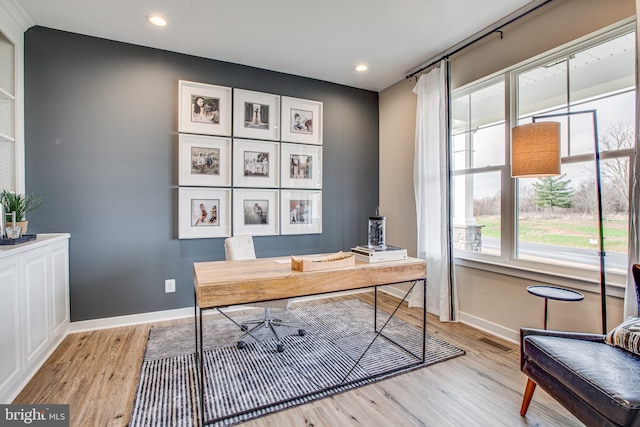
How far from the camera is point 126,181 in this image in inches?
120

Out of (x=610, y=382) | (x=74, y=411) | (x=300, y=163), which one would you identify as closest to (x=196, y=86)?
(x=300, y=163)

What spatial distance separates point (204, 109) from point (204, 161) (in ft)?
1.76

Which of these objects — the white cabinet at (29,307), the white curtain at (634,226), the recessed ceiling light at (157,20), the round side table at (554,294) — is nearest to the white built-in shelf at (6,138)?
the white cabinet at (29,307)

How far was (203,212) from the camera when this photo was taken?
10.9 ft

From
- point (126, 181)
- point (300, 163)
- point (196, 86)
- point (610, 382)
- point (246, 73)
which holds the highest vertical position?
point (246, 73)

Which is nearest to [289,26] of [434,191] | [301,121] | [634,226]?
[301,121]

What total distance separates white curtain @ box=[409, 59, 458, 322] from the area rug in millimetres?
526

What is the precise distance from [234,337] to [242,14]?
2.68 metres

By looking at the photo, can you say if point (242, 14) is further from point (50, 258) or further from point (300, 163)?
point (50, 258)

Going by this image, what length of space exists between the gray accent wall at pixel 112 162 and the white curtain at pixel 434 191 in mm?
1942

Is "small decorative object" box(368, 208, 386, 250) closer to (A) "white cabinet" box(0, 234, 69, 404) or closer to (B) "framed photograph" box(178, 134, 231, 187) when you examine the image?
(B) "framed photograph" box(178, 134, 231, 187)

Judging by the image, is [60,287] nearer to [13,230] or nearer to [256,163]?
[13,230]

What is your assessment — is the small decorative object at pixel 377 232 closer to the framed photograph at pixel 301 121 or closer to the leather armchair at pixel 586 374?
the leather armchair at pixel 586 374

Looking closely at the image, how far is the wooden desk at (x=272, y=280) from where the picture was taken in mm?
1690
